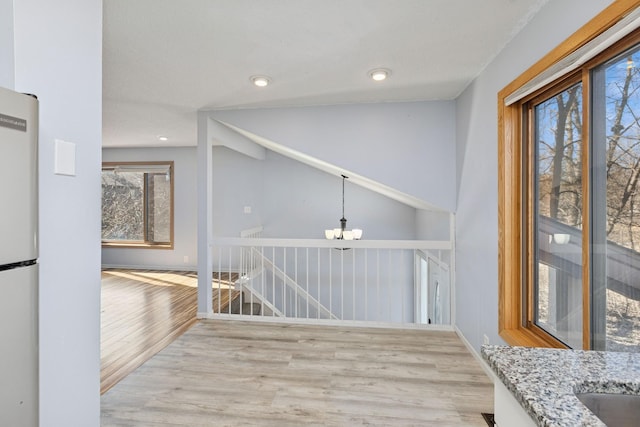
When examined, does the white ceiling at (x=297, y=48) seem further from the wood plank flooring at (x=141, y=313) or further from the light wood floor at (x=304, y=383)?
the light wood floor at (x=304, y=383)

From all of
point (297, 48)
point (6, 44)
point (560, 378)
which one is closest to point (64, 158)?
point (6, 44)

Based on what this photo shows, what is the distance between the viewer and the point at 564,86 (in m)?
1.63

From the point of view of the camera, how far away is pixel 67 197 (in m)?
1.26

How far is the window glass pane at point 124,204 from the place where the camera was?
615cm

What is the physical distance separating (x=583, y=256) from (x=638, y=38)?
86cm

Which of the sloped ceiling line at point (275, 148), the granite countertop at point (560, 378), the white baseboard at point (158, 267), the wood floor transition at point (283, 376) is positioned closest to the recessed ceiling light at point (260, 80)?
the sloped ceiling line at point (275, 148)

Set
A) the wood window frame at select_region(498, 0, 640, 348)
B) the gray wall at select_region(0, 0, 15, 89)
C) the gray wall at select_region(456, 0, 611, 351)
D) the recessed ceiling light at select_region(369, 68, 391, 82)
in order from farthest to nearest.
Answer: the recessed ceiling light at select_region(369, 68, 391, 82) → the wood window frame at select_region(498, 0, 640, 348) → the gray wall at select_region(456, 0, 611, 351) → the gray wall at select_region(0, 0, 15, 89)

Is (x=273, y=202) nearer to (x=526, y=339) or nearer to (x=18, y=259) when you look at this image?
(x=526, y=339)

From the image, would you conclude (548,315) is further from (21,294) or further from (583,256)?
(21,294)

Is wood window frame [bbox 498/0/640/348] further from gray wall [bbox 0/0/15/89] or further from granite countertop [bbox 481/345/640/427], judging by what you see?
gray wall [bbox 0/0/15/89]

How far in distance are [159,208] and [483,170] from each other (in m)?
5.61

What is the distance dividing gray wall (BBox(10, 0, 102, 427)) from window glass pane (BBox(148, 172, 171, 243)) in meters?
5.05

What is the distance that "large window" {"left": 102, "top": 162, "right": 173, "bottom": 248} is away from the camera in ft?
20.0

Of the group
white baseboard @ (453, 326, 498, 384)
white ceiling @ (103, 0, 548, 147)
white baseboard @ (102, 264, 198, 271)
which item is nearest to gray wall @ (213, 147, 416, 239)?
white baseboard @ (102, 264, 198, 271)
